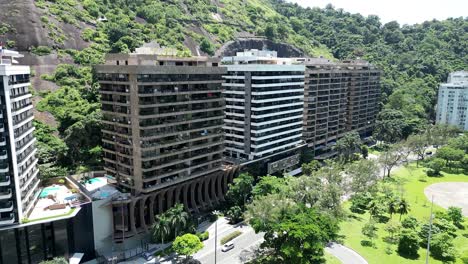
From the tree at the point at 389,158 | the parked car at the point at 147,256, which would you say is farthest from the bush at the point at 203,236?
the tree at the point at 389,158

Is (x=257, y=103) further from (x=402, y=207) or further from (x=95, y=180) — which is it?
(x=95, y=180)

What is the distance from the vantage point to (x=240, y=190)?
268 feet

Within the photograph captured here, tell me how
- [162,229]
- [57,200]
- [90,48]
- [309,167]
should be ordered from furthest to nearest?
[90,48]
[309,167]
[162,229]
[57,200]

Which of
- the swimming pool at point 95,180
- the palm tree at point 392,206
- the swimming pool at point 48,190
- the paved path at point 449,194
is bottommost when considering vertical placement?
the paved path at point 449,194

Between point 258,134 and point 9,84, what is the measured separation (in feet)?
188

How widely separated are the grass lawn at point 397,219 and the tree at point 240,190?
2212 centimetres

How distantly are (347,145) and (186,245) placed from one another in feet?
256

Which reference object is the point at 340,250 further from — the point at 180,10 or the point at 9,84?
the point at 180,10

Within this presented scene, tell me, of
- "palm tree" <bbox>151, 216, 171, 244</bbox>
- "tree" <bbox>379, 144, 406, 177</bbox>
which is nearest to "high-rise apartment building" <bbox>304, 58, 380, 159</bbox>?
"tree" <bbox>379, 144, 406, 177</bbox>

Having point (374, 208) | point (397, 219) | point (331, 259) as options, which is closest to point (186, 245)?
point (331, 259)

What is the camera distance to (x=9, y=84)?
54875 millimetres

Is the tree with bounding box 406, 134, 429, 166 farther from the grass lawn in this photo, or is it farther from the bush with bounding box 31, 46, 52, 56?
the bush with bounding box 31, 46, 52, 56

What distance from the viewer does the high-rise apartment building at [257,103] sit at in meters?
93.8

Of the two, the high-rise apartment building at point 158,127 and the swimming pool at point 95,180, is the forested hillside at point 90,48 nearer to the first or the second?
the swimming pool at point 95,180
